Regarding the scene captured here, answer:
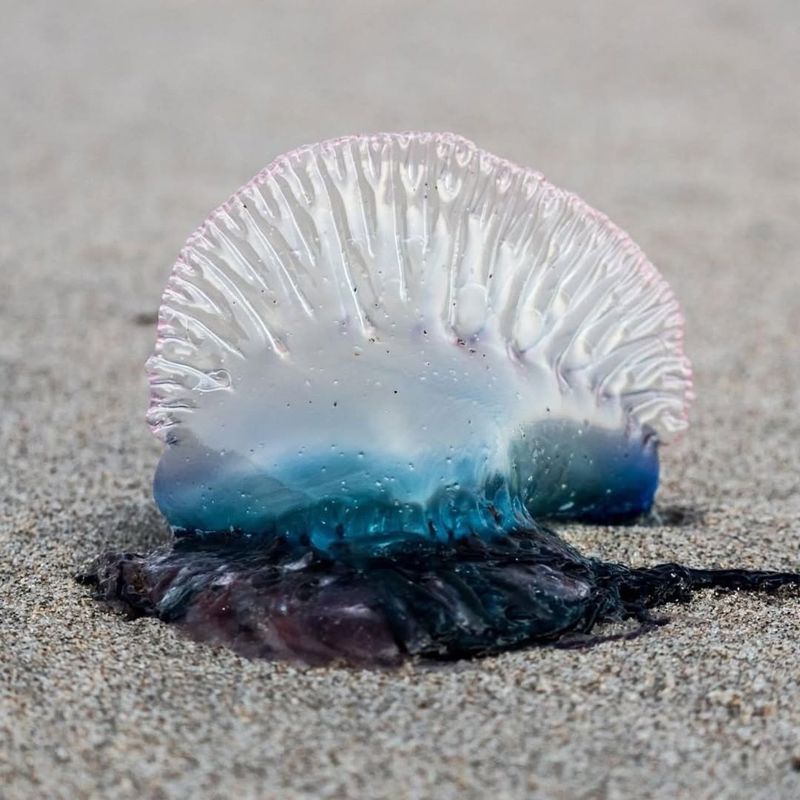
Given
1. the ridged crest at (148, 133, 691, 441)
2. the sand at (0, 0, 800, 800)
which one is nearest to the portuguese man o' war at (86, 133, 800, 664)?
the ridged crest at (148, 133, 691, 441)

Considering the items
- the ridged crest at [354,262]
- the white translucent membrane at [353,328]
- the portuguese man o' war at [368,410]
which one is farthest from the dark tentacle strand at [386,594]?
the ridged crest at [354,262]

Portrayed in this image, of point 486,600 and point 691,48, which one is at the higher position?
point 691,48

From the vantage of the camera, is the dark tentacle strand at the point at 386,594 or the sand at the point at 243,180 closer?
the sand at the point at 243,180

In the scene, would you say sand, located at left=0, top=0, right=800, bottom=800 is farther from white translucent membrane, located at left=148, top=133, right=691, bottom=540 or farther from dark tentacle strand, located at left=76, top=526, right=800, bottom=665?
white translucent membrane, located at left=148, top=133, right=691, bottom=540

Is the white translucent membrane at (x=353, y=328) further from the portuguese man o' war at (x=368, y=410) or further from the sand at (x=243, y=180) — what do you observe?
the sand at (x=243, y=180)

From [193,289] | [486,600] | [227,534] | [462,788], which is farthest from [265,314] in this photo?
[462,788]

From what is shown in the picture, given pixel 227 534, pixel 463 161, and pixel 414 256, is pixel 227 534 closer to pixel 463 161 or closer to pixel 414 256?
pixel 414 256
